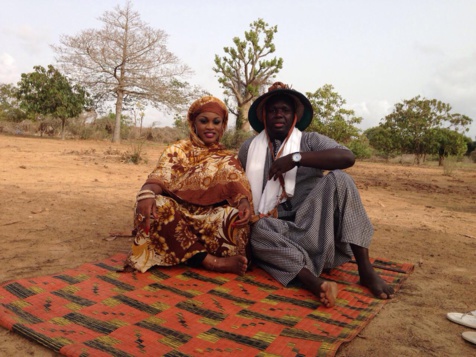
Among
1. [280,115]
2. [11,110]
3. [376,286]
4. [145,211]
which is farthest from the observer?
[11,110]

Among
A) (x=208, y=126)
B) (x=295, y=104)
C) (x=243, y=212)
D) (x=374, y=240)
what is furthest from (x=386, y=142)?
(x=243, y=212)

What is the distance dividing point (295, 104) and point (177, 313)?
1.74 metres

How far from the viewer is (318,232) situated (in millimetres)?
2547

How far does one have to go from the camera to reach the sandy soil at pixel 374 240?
6.19ft

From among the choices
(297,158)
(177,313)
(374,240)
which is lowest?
(177,313)

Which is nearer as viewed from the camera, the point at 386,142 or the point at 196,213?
the point at 196,213

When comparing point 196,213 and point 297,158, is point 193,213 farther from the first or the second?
point 297,158

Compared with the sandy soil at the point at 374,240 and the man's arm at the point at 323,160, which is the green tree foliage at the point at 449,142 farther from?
the man's arm at the point at 323,160

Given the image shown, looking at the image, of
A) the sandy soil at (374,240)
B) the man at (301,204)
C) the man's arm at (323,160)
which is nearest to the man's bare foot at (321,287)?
the man at (301,204)

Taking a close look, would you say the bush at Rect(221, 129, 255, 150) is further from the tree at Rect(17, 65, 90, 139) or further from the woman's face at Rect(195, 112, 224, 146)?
the woman's face at Rect(195, 112, 224, 146)

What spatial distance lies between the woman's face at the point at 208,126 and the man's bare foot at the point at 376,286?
1.49 metres

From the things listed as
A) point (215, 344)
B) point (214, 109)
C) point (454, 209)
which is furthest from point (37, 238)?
point (454, 209)

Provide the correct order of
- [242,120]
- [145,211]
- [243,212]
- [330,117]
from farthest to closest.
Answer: [242,120], [330,117], [243,212], [145,211]

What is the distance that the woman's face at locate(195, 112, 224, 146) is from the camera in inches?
116
